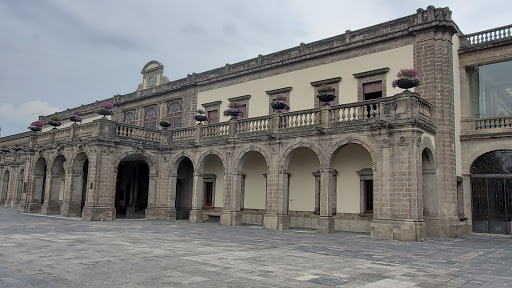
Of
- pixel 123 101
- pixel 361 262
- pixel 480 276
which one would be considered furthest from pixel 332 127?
pixel 123 101

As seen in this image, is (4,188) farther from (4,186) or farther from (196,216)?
(196,216)

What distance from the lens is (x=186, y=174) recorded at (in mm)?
26250

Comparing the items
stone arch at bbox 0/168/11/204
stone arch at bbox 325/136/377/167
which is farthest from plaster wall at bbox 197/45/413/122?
stone arch at bbox 0/168/11/204

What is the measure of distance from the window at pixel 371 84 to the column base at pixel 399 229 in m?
6.40

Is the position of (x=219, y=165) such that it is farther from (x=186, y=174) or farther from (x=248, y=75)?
(x=248, y=75)

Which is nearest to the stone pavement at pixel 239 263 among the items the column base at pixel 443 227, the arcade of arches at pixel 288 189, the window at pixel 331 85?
the column base at pixel 443 227

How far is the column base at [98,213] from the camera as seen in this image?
21.0m

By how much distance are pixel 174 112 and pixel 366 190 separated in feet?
51.2

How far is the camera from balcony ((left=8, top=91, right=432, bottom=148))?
15.4 m

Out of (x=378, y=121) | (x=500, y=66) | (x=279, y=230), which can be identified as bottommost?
(x=279, y=230)

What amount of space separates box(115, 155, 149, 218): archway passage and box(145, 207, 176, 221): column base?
181 inches

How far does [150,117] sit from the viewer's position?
30.2m

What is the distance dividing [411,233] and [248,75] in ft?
44.7

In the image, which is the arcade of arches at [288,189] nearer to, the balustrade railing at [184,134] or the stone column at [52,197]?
the stone column at [52,197]
